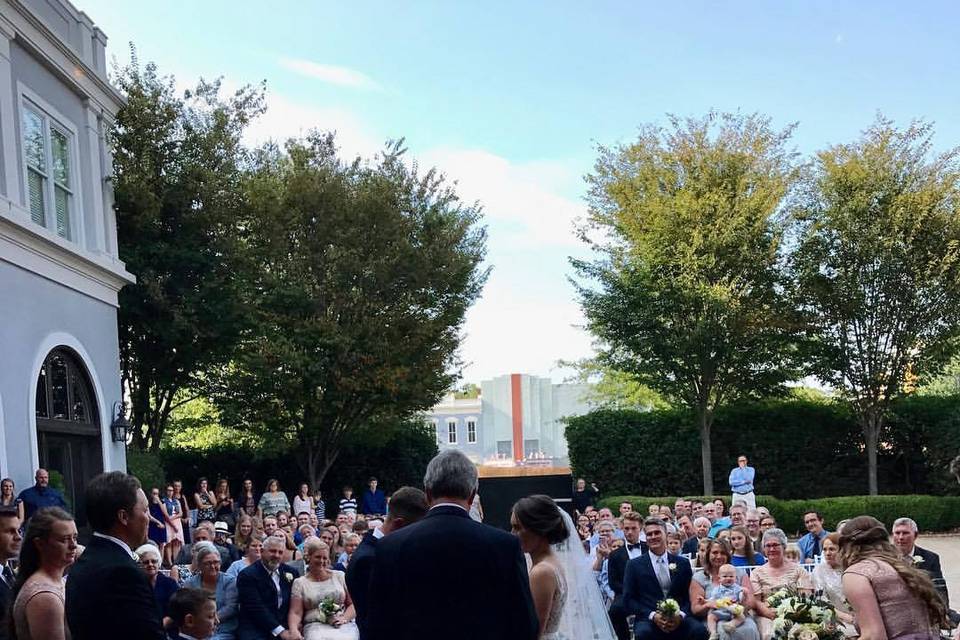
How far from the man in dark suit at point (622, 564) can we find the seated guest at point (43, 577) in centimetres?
536

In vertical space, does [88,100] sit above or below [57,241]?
above

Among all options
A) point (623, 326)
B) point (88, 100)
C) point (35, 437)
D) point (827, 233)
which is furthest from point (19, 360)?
point (827, 233)

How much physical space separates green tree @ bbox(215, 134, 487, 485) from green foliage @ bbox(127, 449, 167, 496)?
3.36m

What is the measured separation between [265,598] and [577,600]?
429 centimetres

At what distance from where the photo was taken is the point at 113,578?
3.79 meters

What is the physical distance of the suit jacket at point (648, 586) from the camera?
911cm

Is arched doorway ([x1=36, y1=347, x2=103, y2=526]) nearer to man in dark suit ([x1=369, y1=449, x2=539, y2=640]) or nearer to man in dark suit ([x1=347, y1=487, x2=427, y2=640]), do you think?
man in dark suit ([x1=347, y1=487, x2=427, y2=640])

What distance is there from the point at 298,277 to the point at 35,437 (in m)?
10.8

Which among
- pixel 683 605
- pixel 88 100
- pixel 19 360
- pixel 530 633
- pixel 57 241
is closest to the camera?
pixel 530 633

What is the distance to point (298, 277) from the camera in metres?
24.2

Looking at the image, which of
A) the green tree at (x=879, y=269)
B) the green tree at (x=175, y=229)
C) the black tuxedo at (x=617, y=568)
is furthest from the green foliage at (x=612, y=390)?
the black tuxedo at (x=617, y=568)

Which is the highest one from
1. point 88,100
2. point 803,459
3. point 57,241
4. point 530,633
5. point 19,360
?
→ point 88,100

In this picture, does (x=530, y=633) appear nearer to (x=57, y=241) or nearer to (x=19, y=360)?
(x=19, y=360)

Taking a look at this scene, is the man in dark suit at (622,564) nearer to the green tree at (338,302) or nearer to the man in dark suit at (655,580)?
the man in dark suit at (655,580)
